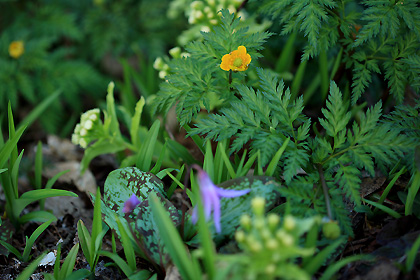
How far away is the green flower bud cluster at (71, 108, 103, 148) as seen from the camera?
186 centimetres

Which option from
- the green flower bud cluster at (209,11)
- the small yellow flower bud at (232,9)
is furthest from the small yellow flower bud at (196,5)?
the small yellow flower bud at (232,9)

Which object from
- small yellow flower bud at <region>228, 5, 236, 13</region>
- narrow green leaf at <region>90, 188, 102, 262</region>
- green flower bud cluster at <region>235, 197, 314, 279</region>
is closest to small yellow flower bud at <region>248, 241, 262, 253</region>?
green flower bud cluster at <region>235, 197, 314, 279</region>

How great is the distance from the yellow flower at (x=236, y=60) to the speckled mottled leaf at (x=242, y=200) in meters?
0.44

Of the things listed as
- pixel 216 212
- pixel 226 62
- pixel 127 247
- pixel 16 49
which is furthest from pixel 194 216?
pixel 16 49

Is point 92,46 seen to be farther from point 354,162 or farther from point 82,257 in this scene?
point 354,162

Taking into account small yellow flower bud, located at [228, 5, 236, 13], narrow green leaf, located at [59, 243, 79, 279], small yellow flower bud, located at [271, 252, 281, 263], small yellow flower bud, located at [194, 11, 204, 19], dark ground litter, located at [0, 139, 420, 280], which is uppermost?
small yellow flower bud, located at [194, 11, 204, 19]

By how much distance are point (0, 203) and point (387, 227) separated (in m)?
1.75

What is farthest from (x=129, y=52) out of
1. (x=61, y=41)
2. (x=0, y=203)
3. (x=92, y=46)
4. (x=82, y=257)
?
(x=82, y=257)

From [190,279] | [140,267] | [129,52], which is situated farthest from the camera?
[129,52]

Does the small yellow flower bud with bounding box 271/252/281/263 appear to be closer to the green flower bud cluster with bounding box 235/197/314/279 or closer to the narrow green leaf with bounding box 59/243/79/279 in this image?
the green flower bud cluster with bounding box 235/197/314/279

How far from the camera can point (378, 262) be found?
1.24m

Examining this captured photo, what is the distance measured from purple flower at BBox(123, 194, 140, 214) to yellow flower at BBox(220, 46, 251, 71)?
0.62m

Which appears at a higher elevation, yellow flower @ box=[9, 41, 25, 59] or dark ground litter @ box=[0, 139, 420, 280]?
yellow flower @ box=[9, 41, 25, 59]

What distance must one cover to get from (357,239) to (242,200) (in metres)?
0.49
